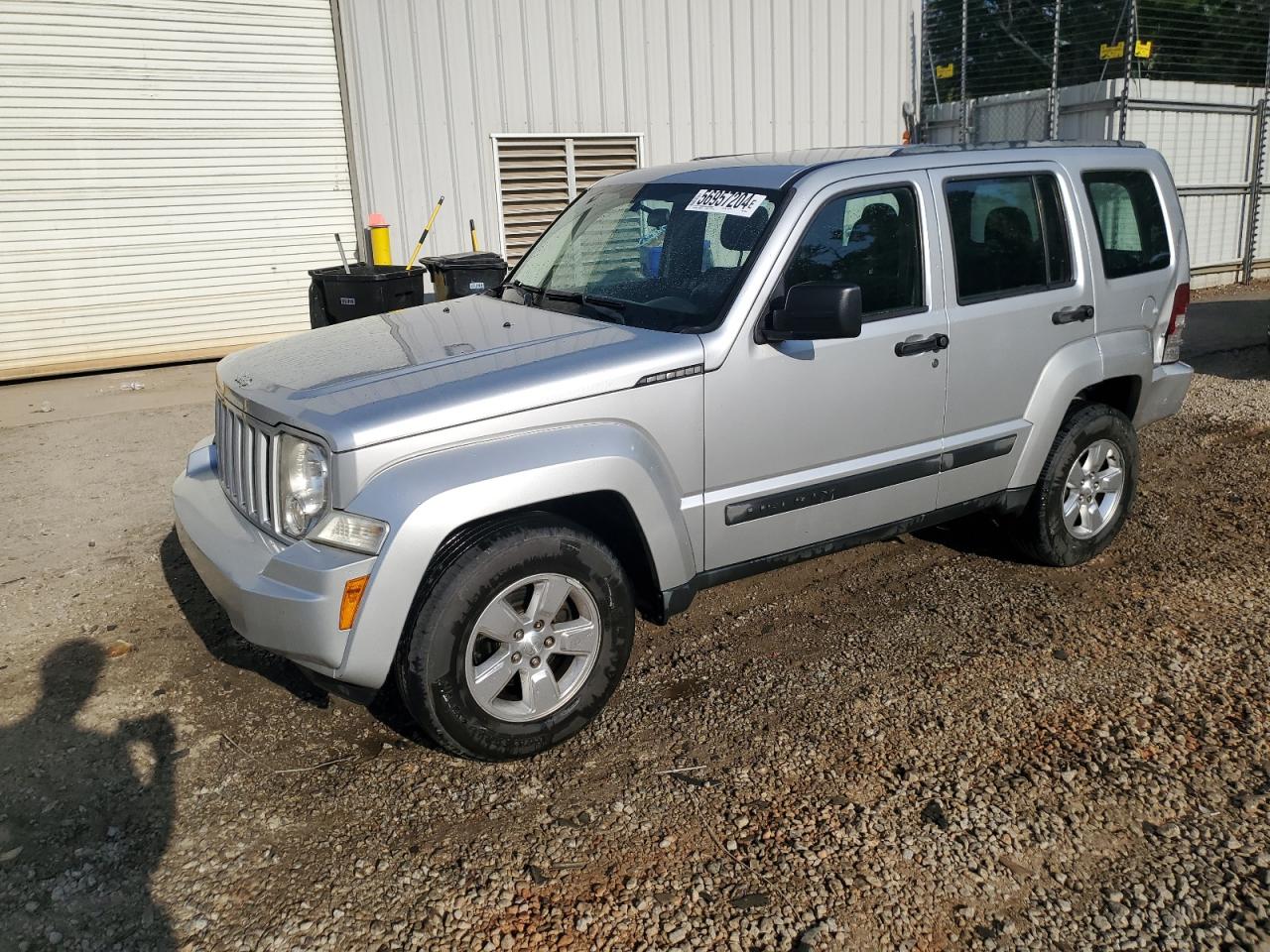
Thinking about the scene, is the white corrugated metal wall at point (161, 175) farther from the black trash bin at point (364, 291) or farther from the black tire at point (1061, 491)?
the black tire at point (1061, 491)

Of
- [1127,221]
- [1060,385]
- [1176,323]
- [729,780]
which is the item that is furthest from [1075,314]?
[729,780]

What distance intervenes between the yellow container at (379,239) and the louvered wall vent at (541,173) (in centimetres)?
149

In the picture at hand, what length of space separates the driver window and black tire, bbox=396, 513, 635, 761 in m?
1.32

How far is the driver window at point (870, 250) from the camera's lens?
387 centimetres

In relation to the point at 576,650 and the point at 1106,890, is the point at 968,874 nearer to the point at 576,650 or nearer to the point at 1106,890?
the point at 1106,890

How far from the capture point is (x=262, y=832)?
10.2ft

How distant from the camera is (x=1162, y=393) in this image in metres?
5.11

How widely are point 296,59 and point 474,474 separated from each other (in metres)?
8.89

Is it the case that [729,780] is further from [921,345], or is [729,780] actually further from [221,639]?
[221,639]

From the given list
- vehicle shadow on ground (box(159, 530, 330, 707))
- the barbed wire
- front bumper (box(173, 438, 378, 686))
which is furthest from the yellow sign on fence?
front bumper (box(173, 438, 378, 686))

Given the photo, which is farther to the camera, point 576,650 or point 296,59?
point 296,59

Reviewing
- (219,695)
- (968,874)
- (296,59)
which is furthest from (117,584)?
(296,59)

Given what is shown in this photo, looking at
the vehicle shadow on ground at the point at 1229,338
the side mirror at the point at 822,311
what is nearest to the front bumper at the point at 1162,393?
the side mirror at the point at 822,311

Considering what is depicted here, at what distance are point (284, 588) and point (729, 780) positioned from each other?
1.52 meters
